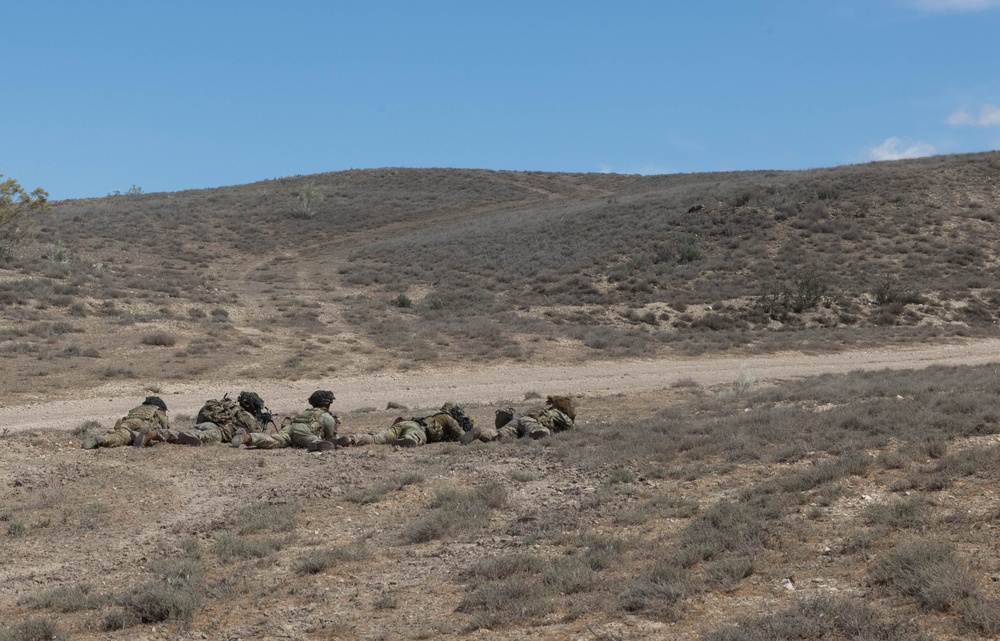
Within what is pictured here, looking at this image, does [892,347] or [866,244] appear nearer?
[892,347]

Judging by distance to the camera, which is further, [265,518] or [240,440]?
[240,440]

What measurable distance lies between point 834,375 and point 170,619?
52.6ft

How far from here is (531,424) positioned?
13.2 meters

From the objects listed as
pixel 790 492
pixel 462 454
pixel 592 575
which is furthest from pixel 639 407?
pixel 592 575

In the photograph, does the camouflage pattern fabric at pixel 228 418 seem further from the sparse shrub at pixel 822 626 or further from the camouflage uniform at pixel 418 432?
the sparse shrub at pixel 822 626

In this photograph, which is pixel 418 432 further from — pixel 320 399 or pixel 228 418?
pixel 228 418

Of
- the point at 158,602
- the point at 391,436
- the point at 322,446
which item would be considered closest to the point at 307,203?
the point at 391,436

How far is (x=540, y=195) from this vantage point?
7400cm

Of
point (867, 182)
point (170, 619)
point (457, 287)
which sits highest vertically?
point (867, 182)

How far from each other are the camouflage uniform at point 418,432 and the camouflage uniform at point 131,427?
291 centimetres

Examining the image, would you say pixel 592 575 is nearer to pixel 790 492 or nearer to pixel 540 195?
pixel 790 492

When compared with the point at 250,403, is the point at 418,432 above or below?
below

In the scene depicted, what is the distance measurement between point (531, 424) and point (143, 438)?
18.1 feet


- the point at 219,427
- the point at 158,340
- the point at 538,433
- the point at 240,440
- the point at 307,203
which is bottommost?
the point at 538,433
